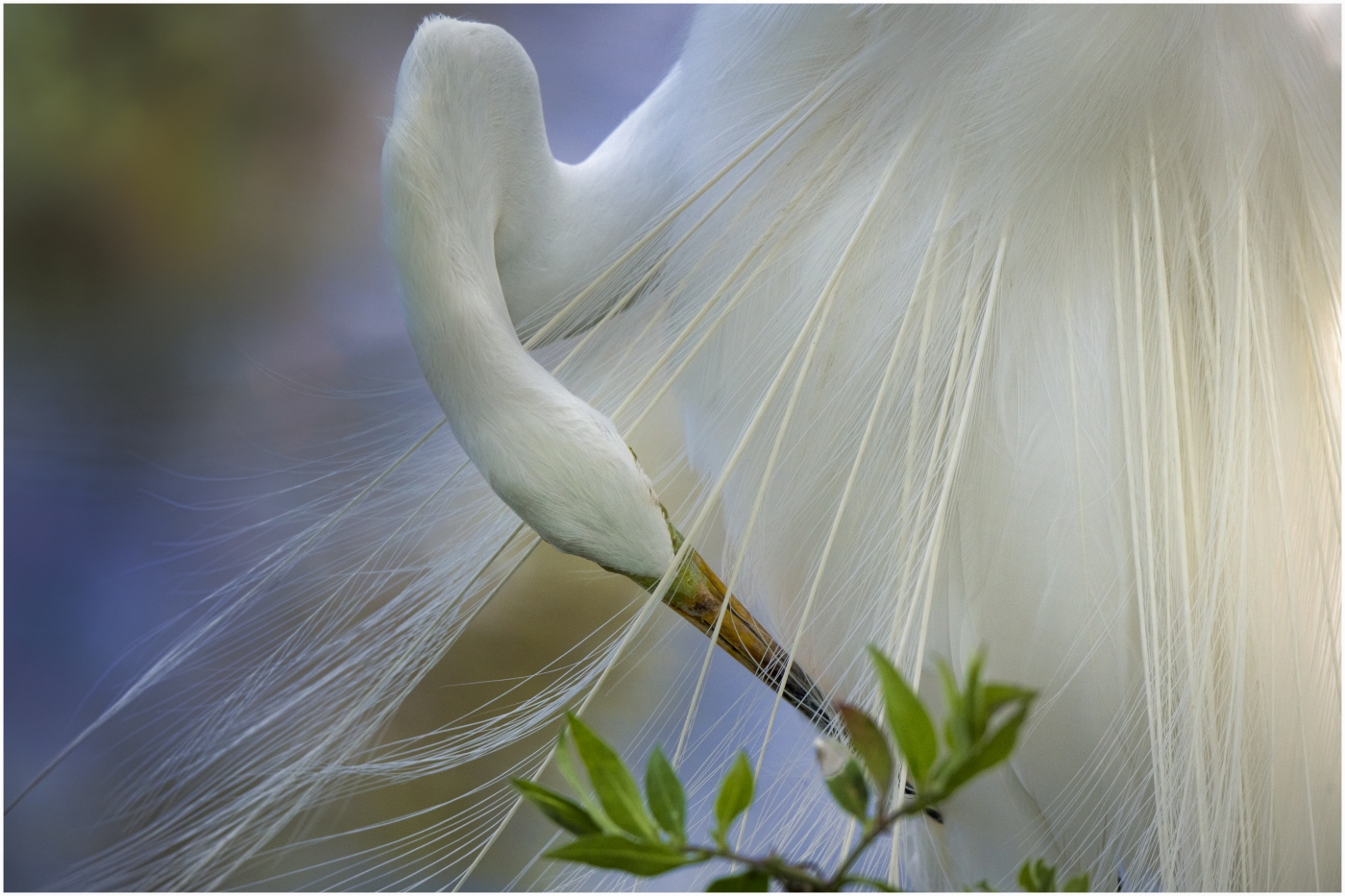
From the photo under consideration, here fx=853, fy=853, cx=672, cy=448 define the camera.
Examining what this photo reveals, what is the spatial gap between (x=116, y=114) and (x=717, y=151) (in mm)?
632

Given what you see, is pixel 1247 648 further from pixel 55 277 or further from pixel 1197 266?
pixel 55 277

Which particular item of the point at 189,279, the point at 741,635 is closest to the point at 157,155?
the point at 189,279

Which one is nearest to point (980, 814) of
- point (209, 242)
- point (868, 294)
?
point (868, 294)

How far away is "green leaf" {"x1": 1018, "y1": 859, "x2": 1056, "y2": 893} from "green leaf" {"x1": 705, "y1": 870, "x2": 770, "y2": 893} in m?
0.07

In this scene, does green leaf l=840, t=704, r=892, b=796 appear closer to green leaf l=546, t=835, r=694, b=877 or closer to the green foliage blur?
green leaf l=546, t=835, r=694, b=877

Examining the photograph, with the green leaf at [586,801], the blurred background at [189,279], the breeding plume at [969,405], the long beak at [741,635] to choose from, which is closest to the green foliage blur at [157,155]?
the blurred background at [189,279]

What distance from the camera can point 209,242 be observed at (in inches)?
34.0

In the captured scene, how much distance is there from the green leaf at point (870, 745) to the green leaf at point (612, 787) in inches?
2.1

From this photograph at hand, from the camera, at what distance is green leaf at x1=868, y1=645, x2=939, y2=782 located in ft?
0.51

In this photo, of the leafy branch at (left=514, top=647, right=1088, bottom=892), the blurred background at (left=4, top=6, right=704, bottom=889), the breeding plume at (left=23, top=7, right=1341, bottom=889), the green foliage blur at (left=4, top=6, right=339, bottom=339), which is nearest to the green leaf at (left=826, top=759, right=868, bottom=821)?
the leafy branch at (left=514, top=647, right=1088, bottom=892)

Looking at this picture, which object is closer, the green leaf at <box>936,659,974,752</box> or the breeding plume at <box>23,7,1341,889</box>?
the green leaf at <box>936,659,974,752</box>

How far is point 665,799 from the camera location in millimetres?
194

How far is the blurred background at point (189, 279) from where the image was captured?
2.64 feet

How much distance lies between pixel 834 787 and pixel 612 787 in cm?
5
